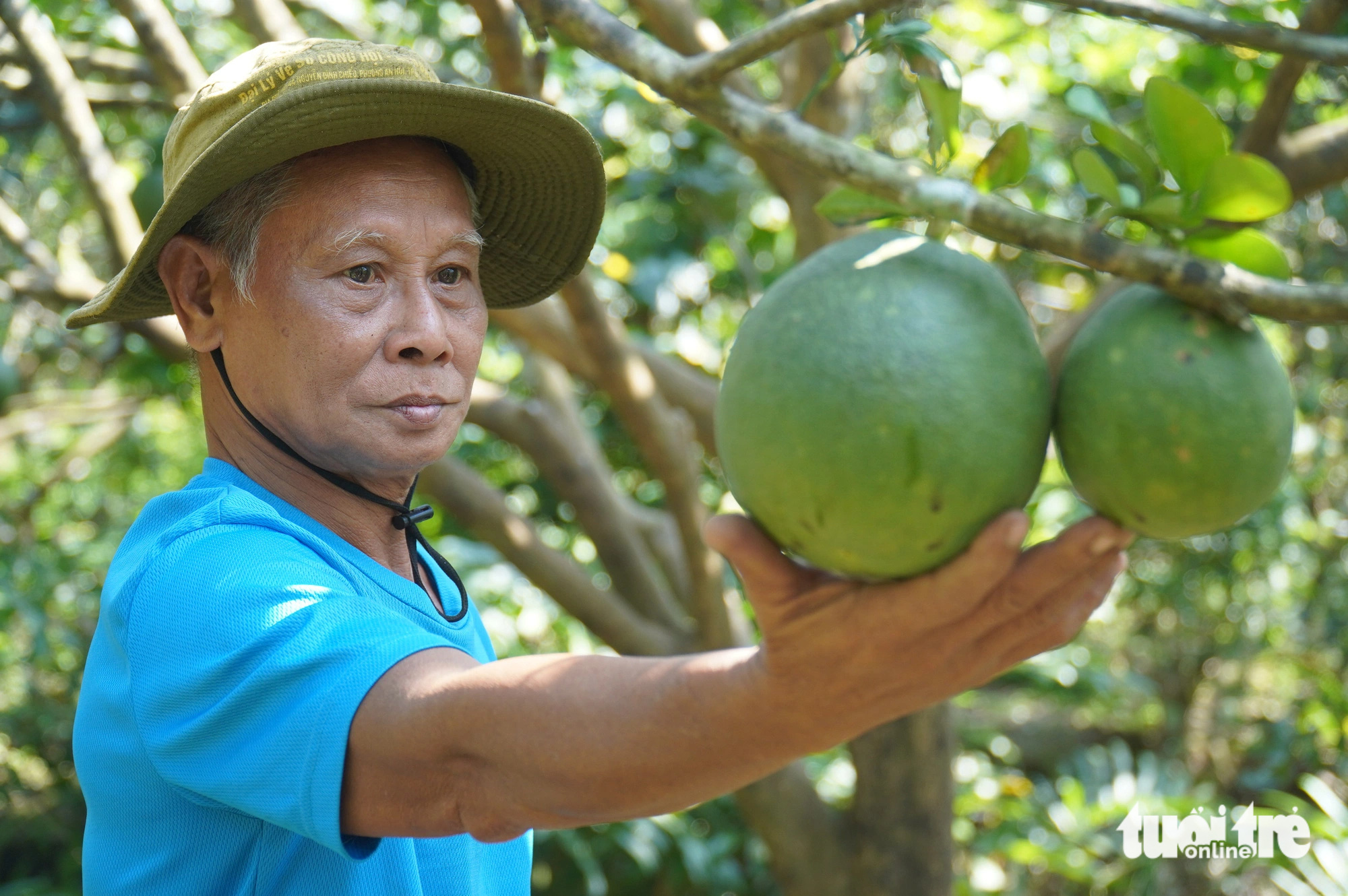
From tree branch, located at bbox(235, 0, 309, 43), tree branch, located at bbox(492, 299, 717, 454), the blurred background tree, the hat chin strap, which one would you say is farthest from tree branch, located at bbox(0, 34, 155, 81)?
the hat chin strap

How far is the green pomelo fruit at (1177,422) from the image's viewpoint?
93 cm

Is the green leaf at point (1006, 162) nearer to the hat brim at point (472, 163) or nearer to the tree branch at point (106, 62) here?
the hat brim at point (472, 163)

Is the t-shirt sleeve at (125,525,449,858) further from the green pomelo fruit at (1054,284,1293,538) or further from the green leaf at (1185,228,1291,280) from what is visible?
the green leaf at (1185,228,1291,280)

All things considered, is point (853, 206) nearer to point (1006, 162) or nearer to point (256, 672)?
point (1006, 162)

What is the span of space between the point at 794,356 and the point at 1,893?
3.94m

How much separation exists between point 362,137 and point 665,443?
1.66 metres

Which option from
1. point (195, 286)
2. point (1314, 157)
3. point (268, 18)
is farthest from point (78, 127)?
point (1314, 157)

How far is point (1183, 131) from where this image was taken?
1055mm

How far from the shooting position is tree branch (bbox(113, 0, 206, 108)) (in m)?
2.69

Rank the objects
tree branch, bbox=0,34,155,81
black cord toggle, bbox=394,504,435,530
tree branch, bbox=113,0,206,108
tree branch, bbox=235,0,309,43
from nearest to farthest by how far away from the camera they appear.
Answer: black cord toggle, bbox=394,504,435,530 < tree branch, bbox=113,0,206,108 < tree branch, bbox=235,0,309,43 < tree branch, bbox=0,34,155,81

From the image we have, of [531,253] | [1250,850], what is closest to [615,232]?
[531,253]

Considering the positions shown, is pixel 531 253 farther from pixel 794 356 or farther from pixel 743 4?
pixel 743 4

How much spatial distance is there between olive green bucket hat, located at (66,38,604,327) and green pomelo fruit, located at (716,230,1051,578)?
60 centimetres

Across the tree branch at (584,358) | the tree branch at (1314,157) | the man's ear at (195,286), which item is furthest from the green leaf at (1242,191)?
the tree branch at (584,358)
